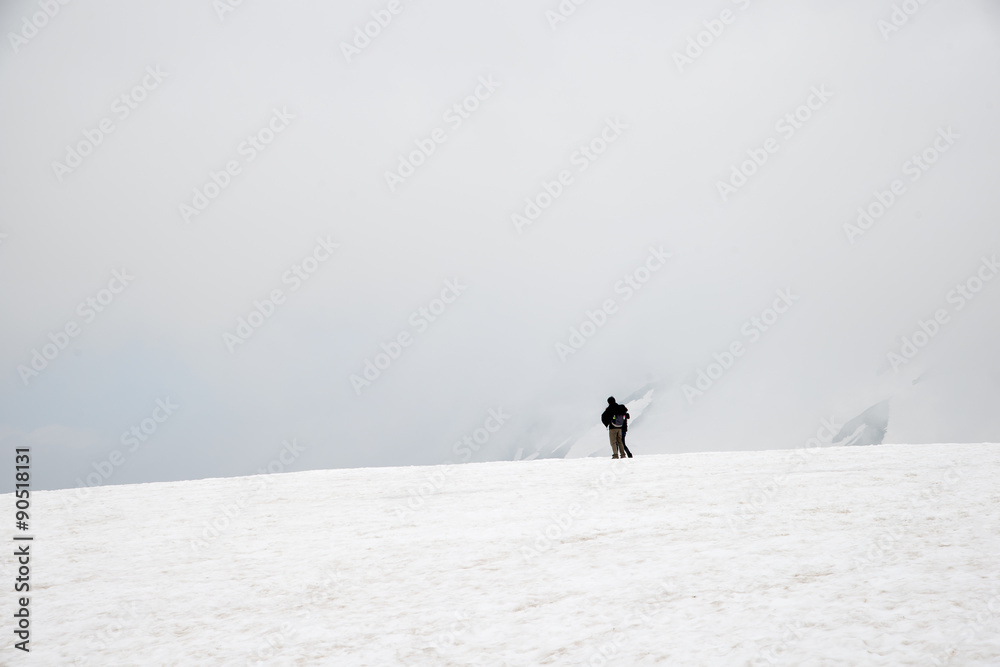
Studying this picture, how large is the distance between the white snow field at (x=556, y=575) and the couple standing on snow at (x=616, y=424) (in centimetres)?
477

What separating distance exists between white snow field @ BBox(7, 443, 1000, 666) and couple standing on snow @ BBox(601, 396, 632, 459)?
477 centimetres

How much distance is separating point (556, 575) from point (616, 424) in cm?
1123

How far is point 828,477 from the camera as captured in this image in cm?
1292

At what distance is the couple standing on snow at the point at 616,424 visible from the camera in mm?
19078

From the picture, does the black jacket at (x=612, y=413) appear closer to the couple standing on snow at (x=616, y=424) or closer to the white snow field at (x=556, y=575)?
the couple standing on snow at (x=616, y=424)

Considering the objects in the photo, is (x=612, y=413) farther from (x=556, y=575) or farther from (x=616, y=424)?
(x=556, y=575)

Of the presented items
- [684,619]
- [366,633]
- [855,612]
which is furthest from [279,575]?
[855,612]

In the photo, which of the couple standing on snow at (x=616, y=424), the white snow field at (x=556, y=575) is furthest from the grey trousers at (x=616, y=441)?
the white snow field at (x=556, y=575)

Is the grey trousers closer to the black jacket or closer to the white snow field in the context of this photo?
the black jacket

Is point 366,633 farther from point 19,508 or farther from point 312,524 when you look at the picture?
point 19,508

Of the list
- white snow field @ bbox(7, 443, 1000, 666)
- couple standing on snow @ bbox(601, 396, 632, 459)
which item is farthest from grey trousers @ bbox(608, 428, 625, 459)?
white snow field @ bbox(7, 443, 1000, 666)

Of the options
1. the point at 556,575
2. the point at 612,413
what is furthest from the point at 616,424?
the point at 556,575

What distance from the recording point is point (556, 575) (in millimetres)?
8188

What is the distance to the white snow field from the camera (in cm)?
623
